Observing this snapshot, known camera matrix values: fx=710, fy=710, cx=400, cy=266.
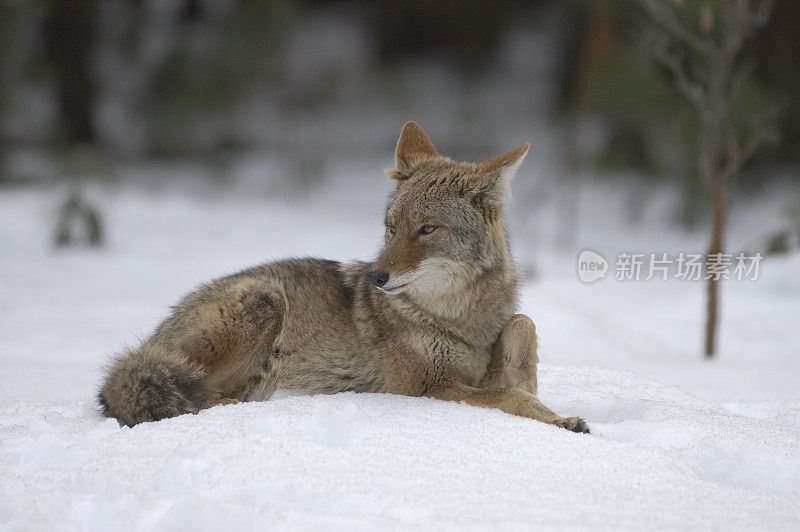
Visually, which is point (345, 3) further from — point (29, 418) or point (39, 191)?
point (29, 418)

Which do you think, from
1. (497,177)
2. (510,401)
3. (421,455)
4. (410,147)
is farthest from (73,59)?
(421,455)

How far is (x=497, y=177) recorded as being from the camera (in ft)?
12.4

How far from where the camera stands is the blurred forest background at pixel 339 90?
1242cm

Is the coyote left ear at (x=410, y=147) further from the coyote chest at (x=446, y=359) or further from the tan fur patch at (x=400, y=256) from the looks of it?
the coyote chest at (x=446, y=359)

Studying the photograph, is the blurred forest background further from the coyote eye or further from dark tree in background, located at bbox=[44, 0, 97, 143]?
the coyote eye

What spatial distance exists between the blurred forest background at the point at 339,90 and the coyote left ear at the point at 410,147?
26.5ft

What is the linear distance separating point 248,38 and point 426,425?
12.7 metres

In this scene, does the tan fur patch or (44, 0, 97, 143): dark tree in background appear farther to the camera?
(44, 0, 97, 143): dark tree in background

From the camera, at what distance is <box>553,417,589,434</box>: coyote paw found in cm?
328

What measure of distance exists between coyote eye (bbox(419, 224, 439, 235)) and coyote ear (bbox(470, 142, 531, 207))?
310 millimetres

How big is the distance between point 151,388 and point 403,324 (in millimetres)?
1314

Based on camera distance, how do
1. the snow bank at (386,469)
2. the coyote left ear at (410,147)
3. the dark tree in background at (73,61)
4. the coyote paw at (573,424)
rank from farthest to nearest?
the dark tree in background at (73,61) → the coyote left ear at (410,147) → the coyote paw at (573,424) → the snow bank at (386,469)
